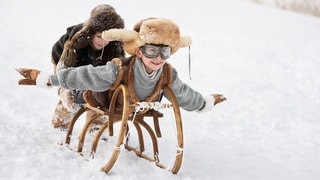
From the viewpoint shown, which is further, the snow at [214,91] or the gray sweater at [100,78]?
the snow at [214,91]

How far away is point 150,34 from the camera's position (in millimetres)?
2867

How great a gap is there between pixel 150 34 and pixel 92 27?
0.87m

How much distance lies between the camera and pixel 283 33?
8.55 metres

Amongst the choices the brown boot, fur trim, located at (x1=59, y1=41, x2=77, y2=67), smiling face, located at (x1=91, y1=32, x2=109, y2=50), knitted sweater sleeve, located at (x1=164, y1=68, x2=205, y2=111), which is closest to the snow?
the brown boot

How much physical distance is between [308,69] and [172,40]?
424 centimetres

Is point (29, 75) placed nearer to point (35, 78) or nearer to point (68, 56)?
point (35, 78)

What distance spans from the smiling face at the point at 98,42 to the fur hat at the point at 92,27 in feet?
0.11

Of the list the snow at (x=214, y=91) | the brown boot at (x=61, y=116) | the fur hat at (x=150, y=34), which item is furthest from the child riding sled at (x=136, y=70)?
the brown boot at (x=61, y=116)

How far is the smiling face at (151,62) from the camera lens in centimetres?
296

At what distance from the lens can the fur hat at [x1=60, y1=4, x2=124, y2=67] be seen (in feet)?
11.6

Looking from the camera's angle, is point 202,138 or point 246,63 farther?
point 246,63

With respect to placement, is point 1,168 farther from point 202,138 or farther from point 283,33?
point 283,33

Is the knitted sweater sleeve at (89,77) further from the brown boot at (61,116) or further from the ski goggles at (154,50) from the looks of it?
the brown boot at (61,116)

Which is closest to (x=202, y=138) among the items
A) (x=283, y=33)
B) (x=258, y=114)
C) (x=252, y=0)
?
(x=258, y=114)
